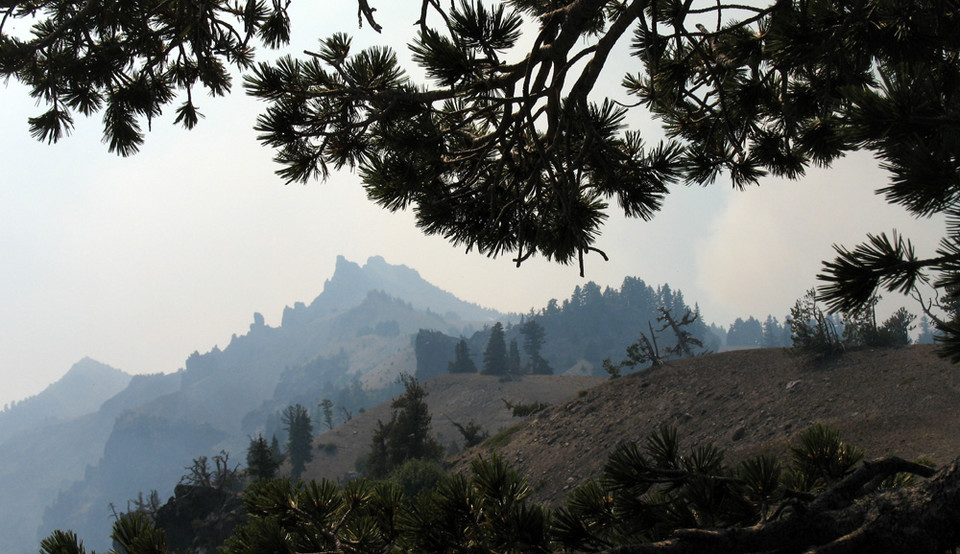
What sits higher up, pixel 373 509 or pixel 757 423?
pixel 373 509

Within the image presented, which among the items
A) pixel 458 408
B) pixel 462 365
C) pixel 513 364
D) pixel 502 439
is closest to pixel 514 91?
pixel 502 439

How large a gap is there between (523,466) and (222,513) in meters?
17.8

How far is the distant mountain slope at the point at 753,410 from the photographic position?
1549 centimetres

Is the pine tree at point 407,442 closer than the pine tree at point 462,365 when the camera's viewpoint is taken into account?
Yes

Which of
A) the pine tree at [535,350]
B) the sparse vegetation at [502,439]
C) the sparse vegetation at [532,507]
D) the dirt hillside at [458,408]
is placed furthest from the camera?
the pine tree at [535,350]

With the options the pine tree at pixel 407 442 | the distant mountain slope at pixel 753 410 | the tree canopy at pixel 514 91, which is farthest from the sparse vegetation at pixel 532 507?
the pine tree at pixel 407 442

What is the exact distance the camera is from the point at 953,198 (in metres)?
1.28

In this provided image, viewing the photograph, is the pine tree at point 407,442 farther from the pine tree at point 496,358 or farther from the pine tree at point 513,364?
the pine tree at point 513,364

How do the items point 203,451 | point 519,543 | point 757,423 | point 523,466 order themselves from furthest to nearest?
point 203,451, point 523,466, point 757,423, point 519,543

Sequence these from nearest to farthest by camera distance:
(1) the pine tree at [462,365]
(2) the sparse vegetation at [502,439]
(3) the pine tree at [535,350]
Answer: (2) the sparse vegetation at [502,439] < (1) the pine tree at [462,365] < (3) the pine tree at [535,350]

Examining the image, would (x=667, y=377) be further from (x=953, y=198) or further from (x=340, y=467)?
(x=340, y=467)

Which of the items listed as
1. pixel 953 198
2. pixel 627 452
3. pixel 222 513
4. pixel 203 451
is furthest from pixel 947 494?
pixel 203 451

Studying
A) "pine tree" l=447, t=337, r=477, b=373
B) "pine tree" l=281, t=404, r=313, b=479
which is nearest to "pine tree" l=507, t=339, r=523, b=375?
"pine tree" l=447, t=337, r=477, b=373

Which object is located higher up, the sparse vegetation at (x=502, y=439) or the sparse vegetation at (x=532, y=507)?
the sparse vegetation at (x=532, y=507)
